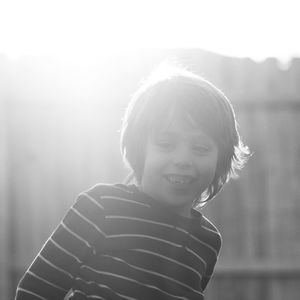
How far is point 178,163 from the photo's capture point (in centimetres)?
238

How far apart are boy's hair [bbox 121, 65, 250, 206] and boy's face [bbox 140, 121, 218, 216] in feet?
0.11

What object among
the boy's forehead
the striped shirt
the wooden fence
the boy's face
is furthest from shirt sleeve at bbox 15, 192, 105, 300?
the wooden fence

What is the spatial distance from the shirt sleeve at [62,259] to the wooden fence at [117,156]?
3055 mm

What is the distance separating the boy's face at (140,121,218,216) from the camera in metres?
2.39

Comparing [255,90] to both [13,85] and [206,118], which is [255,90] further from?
[206,118]

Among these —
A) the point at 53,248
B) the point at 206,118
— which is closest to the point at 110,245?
the point at 53,248

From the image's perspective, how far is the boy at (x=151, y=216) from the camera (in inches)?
92.2

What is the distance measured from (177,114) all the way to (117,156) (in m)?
3.04

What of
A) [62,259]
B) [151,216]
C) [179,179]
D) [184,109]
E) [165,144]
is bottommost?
[62,259]

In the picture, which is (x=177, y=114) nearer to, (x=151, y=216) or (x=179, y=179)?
(x=179, y=179)


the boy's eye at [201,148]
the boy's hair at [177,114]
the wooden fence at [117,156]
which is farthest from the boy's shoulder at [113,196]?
the wooden fence at [117,156]

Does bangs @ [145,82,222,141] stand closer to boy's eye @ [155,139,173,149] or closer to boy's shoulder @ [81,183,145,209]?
boy's eye @ [155,139,173,149]

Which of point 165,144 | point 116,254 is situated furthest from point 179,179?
point 116,254

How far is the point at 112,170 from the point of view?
17.8ft
